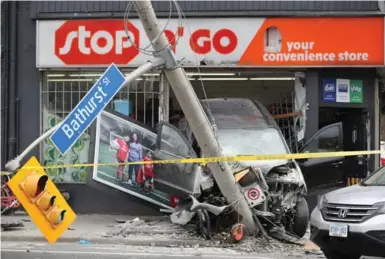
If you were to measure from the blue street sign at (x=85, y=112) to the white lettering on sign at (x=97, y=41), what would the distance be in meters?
5.45

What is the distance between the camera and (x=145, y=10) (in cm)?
857

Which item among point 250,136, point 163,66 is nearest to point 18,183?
point 163,66

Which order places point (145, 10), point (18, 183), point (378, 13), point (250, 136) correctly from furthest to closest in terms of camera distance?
point (378, 13), point (250, 136), point (145, 10), point (18, 183)

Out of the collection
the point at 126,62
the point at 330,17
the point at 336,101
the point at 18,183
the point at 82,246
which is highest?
the point at 330,17

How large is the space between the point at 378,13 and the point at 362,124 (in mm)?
2671

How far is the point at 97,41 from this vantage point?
13.4 m

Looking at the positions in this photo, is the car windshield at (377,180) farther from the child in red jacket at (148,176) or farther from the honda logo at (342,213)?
the child in red jacket at (148,176)

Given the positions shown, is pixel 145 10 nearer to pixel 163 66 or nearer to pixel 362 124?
pixel 163 66

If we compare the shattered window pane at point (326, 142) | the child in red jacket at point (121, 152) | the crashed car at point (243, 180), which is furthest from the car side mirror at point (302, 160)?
the child in red jacket at point (121, 152)

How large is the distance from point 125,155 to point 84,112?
4656 millimetres

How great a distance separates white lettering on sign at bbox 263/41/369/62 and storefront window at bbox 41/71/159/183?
109 inches

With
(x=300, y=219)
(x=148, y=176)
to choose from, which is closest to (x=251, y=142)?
(x=300, y=219)

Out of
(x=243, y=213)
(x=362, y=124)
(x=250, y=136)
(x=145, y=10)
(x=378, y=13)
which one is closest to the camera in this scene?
(x=145, y=10)

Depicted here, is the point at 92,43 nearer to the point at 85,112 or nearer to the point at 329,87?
the point at 329,87
